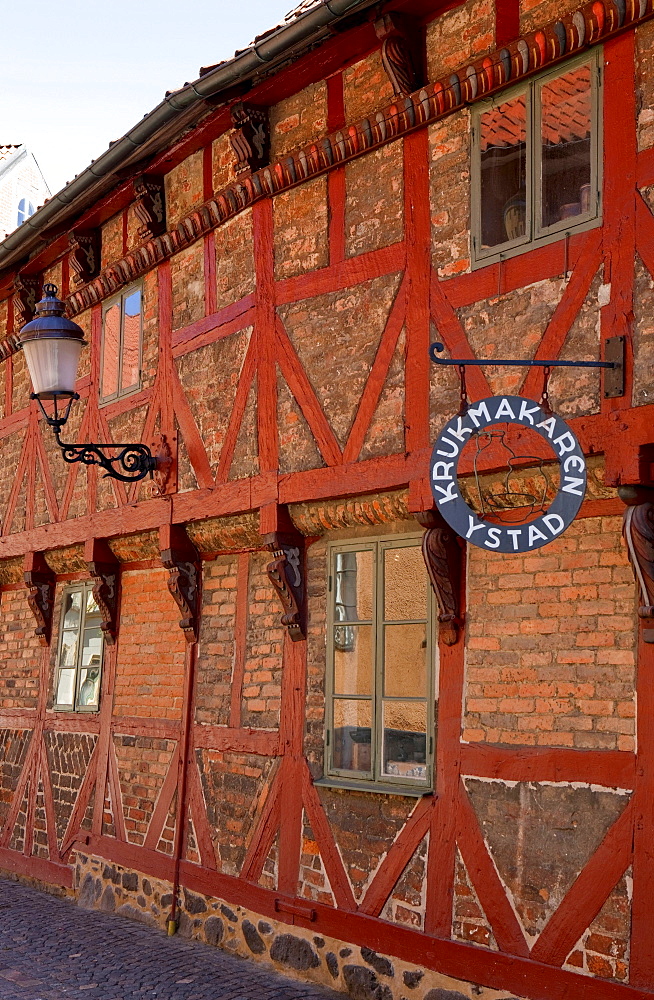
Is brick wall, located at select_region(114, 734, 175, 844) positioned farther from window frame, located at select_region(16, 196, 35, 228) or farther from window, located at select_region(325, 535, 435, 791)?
window frame, located at select_region(16, 196, 35, 228)

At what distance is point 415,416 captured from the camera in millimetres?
7203

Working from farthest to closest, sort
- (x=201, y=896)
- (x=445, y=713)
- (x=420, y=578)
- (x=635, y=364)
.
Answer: (x=201, y=896)
(x=420, y=578)
(x=445, y=713)
(x=635, y=364)

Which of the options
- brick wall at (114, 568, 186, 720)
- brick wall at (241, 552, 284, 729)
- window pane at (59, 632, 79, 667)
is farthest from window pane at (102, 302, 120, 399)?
brick wall at (241, 552, 284, 729)

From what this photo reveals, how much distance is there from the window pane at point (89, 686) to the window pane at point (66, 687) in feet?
0.55

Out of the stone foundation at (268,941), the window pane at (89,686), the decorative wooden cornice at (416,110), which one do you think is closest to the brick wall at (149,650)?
the window pane at (89,686)

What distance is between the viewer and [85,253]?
37.2 ft

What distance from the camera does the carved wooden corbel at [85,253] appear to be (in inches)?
444

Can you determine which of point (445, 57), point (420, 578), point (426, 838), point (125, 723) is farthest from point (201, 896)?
point (445, 57)

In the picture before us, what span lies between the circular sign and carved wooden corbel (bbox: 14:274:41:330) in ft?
26.1

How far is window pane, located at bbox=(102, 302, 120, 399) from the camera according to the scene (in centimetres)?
1095

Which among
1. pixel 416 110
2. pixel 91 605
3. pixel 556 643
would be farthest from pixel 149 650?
pixel 416 110

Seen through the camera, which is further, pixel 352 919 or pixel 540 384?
pixel 352 919

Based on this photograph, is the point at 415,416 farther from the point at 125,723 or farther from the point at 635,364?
the point at 125,723

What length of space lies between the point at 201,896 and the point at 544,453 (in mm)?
4608
